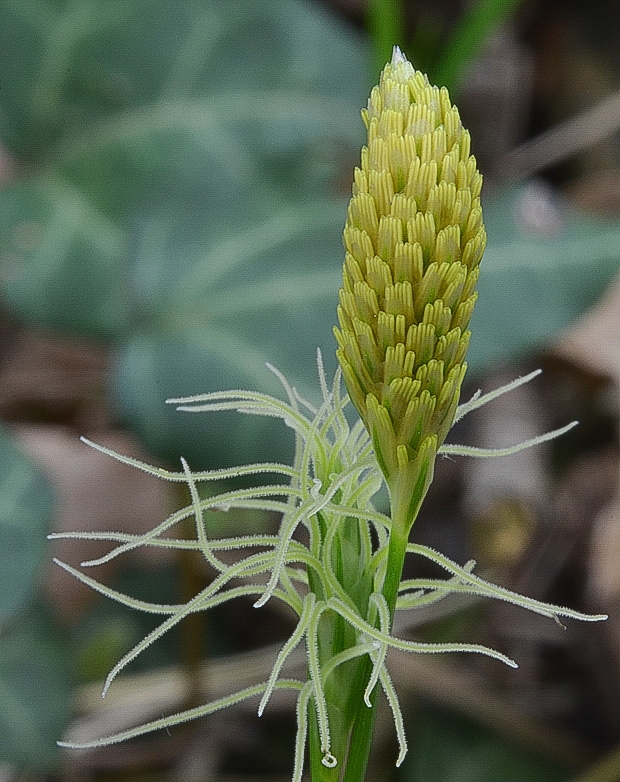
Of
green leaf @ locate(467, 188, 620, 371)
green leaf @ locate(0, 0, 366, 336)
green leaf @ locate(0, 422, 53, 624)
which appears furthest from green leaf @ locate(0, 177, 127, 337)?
green leaf @ locate(467, 188, 620, 371)

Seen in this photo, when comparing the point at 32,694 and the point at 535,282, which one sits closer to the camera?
the point at 32,694

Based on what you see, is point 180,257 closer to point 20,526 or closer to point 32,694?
point 20,526

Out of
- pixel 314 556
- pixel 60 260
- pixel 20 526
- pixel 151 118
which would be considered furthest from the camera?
pixel 151 118

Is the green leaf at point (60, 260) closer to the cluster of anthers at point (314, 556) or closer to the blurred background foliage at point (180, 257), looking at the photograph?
the blurred background foliage at point (180, 257)

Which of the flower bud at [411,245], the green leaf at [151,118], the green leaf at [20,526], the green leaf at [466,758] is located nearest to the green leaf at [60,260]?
the green leaf at [151,118]

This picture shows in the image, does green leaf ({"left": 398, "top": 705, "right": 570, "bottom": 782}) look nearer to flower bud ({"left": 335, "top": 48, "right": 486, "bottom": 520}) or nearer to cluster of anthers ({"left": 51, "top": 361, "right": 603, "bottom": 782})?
cluster of anthers ({"left": 51, "top": 361, "right": 603, "bottom": 782})

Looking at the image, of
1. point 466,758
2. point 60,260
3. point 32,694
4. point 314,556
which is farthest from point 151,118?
point 314,556
